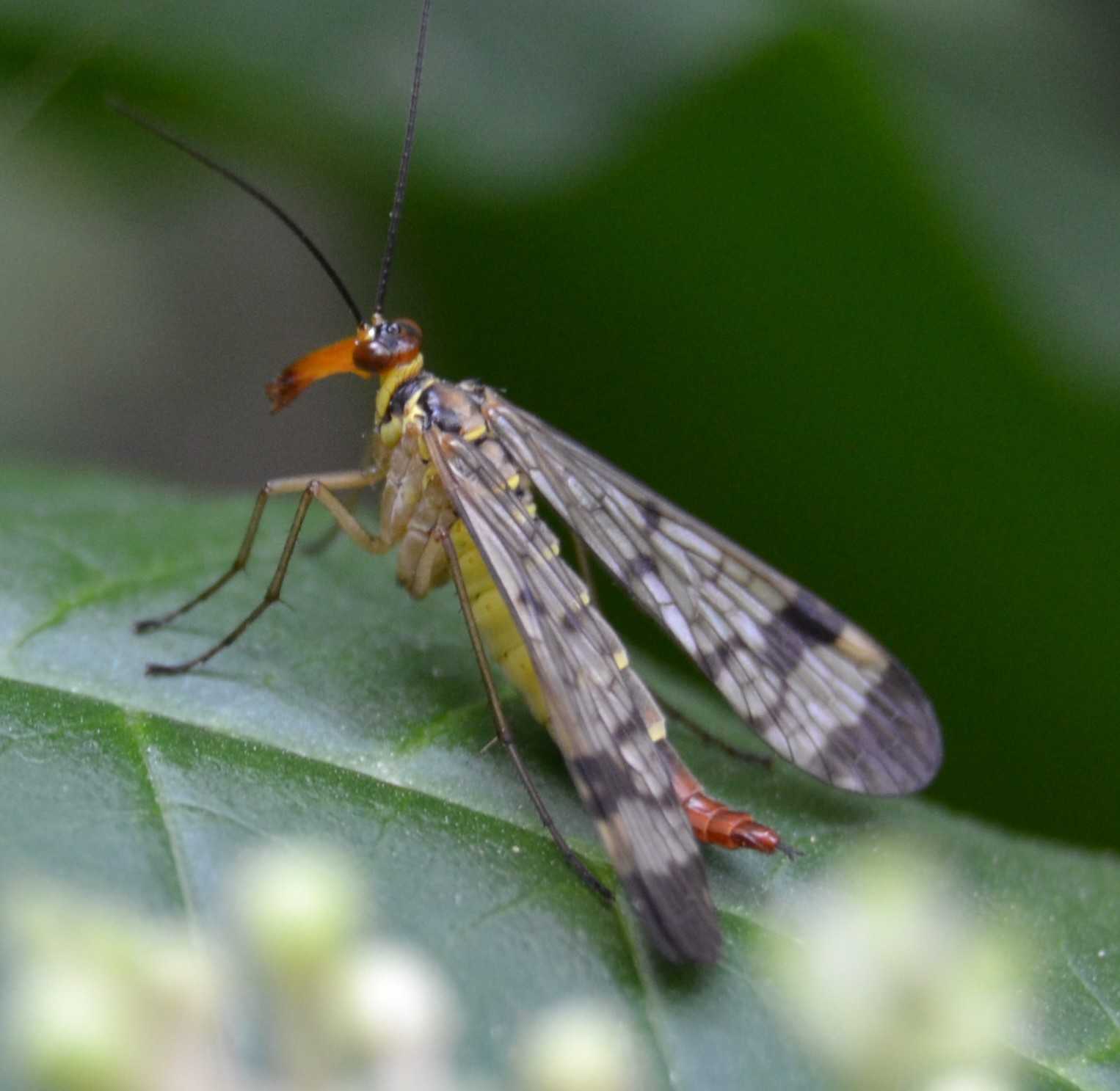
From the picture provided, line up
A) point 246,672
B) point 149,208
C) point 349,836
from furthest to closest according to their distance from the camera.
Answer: point 149,208 → point 246,672 → point 349,836

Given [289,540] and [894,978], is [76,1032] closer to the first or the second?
[894,978]

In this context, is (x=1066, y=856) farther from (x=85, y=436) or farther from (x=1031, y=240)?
(x=85, y=436)

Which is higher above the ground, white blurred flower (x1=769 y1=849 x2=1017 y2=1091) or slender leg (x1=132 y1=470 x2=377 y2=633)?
white blurred flower (x1=769 y1=849 x2=1017 y2=1091)

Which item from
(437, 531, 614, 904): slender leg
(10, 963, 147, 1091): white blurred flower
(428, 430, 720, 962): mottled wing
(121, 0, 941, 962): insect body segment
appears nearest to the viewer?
(10, 963, 147, 1091): white blurred flower

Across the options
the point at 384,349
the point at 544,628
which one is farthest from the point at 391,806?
the point at 384,349

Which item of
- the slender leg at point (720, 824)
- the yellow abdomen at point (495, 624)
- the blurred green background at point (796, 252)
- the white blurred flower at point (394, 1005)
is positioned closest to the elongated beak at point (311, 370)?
the yellow abdomen at point (495, 624)

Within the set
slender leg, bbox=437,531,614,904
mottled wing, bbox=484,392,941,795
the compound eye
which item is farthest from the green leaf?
the compound eye

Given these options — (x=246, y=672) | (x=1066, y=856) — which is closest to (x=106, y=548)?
(x=246, y=672)

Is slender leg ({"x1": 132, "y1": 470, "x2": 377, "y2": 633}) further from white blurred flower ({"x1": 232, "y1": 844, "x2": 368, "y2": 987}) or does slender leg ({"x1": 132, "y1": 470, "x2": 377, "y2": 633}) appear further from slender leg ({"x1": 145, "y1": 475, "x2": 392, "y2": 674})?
white blurred flower ({"x1": 232, "y1": 844, "x2": 368, "y2": 987})
